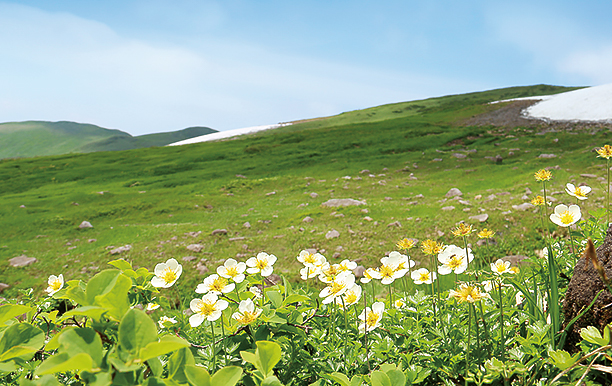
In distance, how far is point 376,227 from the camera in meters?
9.46

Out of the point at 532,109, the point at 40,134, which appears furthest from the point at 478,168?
the point at 40,134

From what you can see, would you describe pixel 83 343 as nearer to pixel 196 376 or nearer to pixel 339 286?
pixel 196 376

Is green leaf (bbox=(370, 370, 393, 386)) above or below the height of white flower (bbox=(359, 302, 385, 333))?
above

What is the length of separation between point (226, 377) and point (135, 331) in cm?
31

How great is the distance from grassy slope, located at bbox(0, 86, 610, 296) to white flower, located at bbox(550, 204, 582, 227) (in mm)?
5043

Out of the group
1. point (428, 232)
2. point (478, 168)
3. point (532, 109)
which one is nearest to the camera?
point (428, 232)

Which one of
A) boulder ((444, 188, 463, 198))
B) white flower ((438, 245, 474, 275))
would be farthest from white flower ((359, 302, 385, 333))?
boulder ((444, 188, 463, 198))

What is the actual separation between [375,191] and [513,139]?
17.9 metres

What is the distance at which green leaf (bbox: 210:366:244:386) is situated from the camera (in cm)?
97

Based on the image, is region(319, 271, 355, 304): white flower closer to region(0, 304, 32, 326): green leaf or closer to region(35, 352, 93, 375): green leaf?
region(35, 352, 93, 375): green leaf

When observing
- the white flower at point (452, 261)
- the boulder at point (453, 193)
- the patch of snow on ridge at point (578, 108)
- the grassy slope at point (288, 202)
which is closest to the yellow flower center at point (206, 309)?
the white flower at point (452, 261)

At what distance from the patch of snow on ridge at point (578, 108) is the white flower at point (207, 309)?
142ft

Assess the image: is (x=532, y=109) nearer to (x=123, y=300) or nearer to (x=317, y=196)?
(x=317, y=196)

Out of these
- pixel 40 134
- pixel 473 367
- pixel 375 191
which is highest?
pixel 40 134
